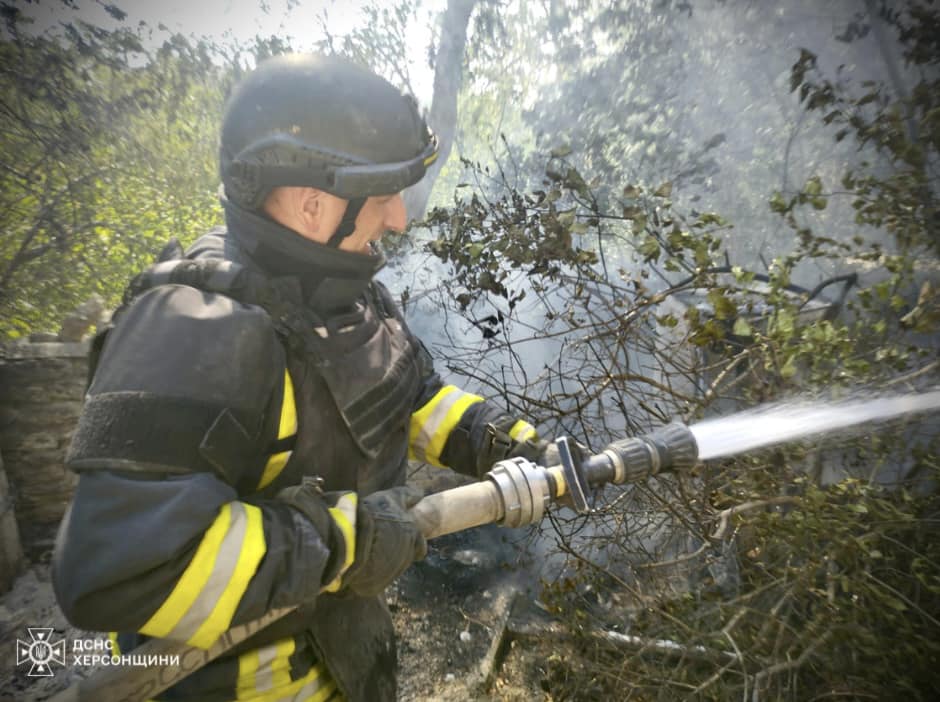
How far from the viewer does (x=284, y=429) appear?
1.38 meters

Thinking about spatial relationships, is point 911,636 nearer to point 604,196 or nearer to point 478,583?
point 478,583

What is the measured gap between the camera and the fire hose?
44.7 inches

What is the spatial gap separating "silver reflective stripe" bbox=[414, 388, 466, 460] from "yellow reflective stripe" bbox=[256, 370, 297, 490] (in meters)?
0.81

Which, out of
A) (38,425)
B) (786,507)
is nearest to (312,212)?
(786,507)

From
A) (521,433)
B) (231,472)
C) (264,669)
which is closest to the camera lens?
(231,472)

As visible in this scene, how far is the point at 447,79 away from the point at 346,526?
13.0m

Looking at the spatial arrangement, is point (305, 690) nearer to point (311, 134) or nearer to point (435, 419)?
point (435, 419)

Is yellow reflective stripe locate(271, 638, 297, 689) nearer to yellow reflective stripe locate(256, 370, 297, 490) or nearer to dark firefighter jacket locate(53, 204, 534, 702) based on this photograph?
dark firefighter jacket locate(53, 204, 534, 702)

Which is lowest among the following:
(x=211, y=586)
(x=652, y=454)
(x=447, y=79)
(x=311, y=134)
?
(x=652, y=454)

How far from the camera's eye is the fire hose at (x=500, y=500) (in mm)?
1136

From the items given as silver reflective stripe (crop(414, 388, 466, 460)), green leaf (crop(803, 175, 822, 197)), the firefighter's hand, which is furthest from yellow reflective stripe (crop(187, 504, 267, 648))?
green leaf (crop(803, 175, 822, 197))

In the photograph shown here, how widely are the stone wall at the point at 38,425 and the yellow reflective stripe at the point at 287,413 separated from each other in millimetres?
5357

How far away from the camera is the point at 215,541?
3.55 ft

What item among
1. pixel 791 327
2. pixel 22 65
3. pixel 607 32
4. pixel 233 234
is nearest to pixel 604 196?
pixel 607 32
